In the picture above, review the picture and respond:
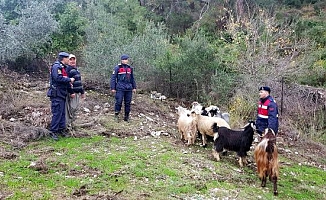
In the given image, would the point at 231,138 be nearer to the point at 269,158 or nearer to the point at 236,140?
the point at 236,140

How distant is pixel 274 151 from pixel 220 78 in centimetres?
703

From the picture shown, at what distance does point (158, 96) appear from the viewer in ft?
44.9

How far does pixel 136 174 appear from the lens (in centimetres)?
649

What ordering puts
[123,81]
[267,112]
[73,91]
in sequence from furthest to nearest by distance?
[123,81]
[73,91]
[267,112]

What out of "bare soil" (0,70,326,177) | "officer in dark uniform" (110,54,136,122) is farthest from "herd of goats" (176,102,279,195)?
"officer in dark uniform" (110,54,136,122)

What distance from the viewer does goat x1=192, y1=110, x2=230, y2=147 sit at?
28.8 feet

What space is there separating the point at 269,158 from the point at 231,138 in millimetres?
1300

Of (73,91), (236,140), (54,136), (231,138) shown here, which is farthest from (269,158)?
(54,136)

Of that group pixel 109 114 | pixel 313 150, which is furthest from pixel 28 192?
pixel 313 150

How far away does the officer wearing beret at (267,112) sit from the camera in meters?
7.28

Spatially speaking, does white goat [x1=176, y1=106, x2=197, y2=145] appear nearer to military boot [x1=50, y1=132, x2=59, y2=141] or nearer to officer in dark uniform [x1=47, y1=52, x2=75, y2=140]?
officer in dark uniform [x1=47, y1=52, x2=75, y2=140]

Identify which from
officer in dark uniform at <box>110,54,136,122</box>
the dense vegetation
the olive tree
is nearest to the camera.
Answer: officer in dark uniform at <box>110,54,136,122</box>

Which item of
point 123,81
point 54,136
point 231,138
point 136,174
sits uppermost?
point 123,81

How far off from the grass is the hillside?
0.05 ft
